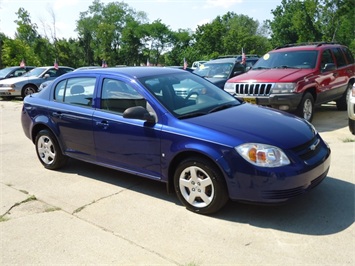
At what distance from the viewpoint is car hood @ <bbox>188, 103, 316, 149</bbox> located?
3592mm

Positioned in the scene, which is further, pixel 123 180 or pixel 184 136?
pixel 123 180

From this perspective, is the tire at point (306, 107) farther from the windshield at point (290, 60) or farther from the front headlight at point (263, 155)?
the front headlight at point (263, 155)

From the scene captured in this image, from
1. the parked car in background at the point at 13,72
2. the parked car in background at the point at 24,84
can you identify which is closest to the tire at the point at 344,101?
the parked car in background at the point at 24,84

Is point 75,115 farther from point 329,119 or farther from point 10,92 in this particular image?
point 10,92

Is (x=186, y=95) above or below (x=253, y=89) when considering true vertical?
above

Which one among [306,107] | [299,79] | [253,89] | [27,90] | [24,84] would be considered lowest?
[27,90]

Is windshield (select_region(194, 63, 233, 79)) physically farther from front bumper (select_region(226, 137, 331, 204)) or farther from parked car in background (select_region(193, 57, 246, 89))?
front bumper (select_region(226, 137, 331, 204))

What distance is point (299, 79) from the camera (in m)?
7.59

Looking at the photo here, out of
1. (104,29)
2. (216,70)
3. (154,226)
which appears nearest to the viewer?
(154,226)

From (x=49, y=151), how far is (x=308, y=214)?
382cm

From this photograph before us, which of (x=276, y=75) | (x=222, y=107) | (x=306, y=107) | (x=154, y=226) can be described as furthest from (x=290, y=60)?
(x=154, y=226)

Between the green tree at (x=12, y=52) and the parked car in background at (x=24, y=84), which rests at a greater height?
the green tree at (x=12, y=52)

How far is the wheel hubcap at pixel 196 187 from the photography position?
12.3 feet

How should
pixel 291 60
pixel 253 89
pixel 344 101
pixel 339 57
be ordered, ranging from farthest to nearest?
pixel 344 101, pixel 339 57, pixel 291 60, pixel 253 89
